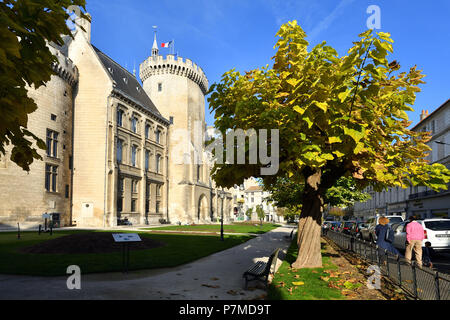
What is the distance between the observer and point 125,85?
163ft

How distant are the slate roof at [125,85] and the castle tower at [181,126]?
3024 mm

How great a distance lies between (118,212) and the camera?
42.1 meters

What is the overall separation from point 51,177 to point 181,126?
25919 mm

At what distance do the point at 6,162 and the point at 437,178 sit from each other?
113ft

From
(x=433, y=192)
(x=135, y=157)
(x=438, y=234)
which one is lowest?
(x=438, y=234)

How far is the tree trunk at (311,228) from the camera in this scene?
35.7 feet


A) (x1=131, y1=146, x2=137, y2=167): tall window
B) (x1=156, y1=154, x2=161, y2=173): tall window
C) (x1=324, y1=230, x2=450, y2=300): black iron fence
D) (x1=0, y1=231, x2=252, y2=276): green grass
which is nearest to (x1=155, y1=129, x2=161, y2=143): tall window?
(x1=156, y1=154, x2=161, y2=173): tall window

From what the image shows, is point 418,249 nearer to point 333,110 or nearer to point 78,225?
point 333,110

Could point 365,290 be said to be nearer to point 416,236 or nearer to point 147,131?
point 416,236

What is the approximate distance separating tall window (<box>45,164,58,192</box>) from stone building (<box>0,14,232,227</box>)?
0.11m

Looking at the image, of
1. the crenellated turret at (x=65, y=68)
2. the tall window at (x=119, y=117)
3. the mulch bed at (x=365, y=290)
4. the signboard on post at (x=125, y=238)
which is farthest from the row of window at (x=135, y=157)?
the mulch bed at (x=365, y=290)

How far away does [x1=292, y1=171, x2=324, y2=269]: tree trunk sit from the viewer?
35.7ft

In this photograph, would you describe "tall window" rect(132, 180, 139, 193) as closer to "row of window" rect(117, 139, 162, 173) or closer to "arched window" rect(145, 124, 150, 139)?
"row of window" rect(117, 139, 162, 173)

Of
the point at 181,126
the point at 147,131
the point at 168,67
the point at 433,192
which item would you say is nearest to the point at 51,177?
the point at 147,131
